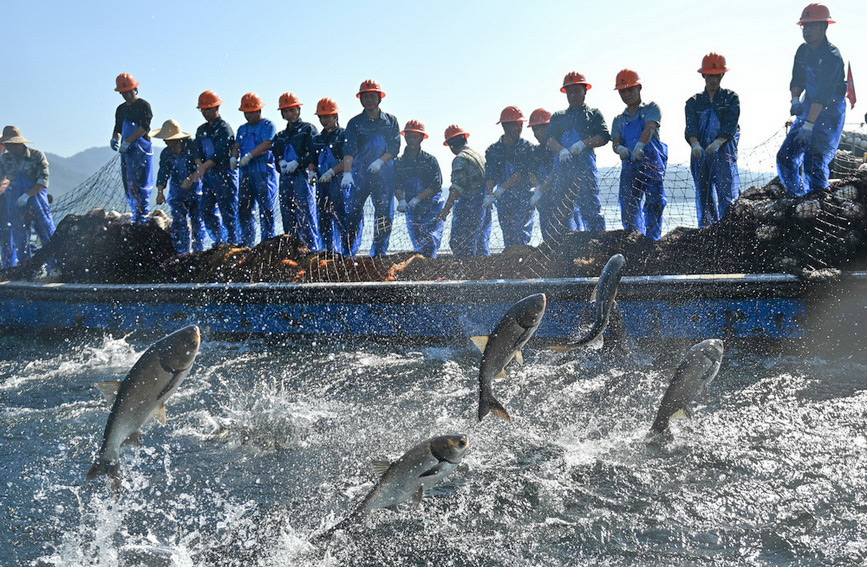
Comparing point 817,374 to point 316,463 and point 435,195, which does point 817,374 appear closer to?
point 316,463

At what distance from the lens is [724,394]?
20.3ft

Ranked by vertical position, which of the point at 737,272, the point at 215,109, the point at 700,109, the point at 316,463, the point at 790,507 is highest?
the point at 215,109

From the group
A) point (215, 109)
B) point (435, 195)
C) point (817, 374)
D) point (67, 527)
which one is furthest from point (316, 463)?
point (215, 109)

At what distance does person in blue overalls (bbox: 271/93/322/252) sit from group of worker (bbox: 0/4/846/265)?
0.06ft

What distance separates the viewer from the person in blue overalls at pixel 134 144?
11812 millimetres

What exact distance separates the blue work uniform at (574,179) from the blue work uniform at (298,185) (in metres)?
3.61

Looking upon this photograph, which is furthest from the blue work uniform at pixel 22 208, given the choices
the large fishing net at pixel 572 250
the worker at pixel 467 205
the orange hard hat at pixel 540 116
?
the orange hard hat at pixel 540 116

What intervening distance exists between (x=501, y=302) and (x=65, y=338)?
642cm

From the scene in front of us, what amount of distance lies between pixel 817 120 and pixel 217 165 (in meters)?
8.38

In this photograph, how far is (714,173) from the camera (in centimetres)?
889

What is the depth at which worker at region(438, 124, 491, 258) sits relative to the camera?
1027cm

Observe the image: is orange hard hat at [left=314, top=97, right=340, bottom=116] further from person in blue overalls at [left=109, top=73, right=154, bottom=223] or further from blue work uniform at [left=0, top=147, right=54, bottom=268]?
blue work uniform at [left=0, top=147, right=54, bottom=268]

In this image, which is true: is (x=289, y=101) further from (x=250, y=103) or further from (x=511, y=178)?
(x=511, y=178)

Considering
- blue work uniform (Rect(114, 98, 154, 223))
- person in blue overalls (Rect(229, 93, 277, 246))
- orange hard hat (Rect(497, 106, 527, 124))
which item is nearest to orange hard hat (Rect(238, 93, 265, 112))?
person in blue overalls (Rect(229, 93, 277, 246))
